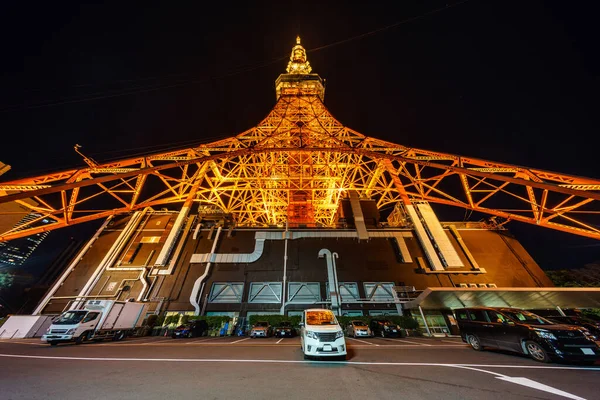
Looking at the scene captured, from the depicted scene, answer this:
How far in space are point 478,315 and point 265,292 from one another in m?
19.2

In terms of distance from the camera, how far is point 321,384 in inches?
195

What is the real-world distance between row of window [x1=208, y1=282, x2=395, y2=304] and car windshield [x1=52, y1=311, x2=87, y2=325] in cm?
1138

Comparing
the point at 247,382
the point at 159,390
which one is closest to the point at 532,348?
the point at 247,382

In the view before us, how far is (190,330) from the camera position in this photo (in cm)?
1744

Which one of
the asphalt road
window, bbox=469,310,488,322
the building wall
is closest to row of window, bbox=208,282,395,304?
the building wall

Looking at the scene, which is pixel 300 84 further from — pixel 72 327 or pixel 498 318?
pixel 72 327

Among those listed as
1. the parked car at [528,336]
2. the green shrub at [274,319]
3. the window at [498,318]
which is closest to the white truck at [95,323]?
the green shrub at [274,319]

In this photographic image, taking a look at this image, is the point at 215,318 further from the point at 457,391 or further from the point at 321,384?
the point at 457,391

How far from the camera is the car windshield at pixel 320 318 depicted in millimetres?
8633

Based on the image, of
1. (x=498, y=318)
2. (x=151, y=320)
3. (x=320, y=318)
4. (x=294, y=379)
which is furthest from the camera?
(x=151, y=320)

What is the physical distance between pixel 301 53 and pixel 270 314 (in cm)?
4630

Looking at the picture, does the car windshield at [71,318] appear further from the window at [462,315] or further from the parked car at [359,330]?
the window at [462,315]

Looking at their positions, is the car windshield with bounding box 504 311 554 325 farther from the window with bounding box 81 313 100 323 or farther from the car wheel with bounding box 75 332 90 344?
the window with bounding box 81 313 100 323

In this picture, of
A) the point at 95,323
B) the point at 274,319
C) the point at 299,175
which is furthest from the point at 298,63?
the point at 95,323
